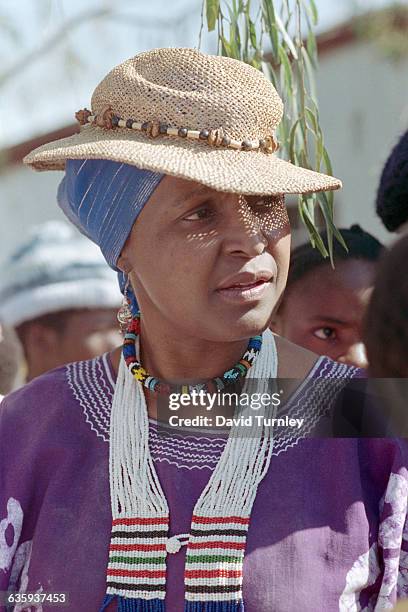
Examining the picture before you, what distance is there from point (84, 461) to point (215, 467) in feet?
1.15

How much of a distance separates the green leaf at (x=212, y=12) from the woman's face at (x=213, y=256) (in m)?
0.70

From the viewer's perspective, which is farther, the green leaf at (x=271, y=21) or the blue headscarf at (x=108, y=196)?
the green leaf at (x=271, y=21)

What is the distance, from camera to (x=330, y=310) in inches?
148

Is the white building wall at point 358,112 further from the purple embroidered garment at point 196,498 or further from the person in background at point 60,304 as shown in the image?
the purple embroidered garment at point 196,498

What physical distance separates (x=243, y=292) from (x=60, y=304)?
2.63m

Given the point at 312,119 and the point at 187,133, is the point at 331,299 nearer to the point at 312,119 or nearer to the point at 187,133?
the point at 312,119

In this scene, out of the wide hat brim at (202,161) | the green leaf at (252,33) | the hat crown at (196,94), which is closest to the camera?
the wide hat brim at (202,161)

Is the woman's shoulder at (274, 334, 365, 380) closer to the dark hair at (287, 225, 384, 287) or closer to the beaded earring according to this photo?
the beaded earring

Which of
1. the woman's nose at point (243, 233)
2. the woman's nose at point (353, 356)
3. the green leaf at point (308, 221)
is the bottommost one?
the woman's nose at point (353, 356)

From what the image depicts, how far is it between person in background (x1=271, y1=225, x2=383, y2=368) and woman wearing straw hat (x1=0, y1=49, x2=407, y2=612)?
3.07ft

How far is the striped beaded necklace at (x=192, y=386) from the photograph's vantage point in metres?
2.69

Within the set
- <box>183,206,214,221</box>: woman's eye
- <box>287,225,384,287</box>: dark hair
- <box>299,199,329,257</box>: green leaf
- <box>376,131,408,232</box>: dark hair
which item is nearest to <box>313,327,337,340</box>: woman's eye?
<box>287,225,384,287</box>: dark hair

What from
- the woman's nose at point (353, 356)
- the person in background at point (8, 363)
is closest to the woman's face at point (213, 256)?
the woman's nose at point (353, 356)

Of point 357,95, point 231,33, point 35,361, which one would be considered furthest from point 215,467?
point 357,95
